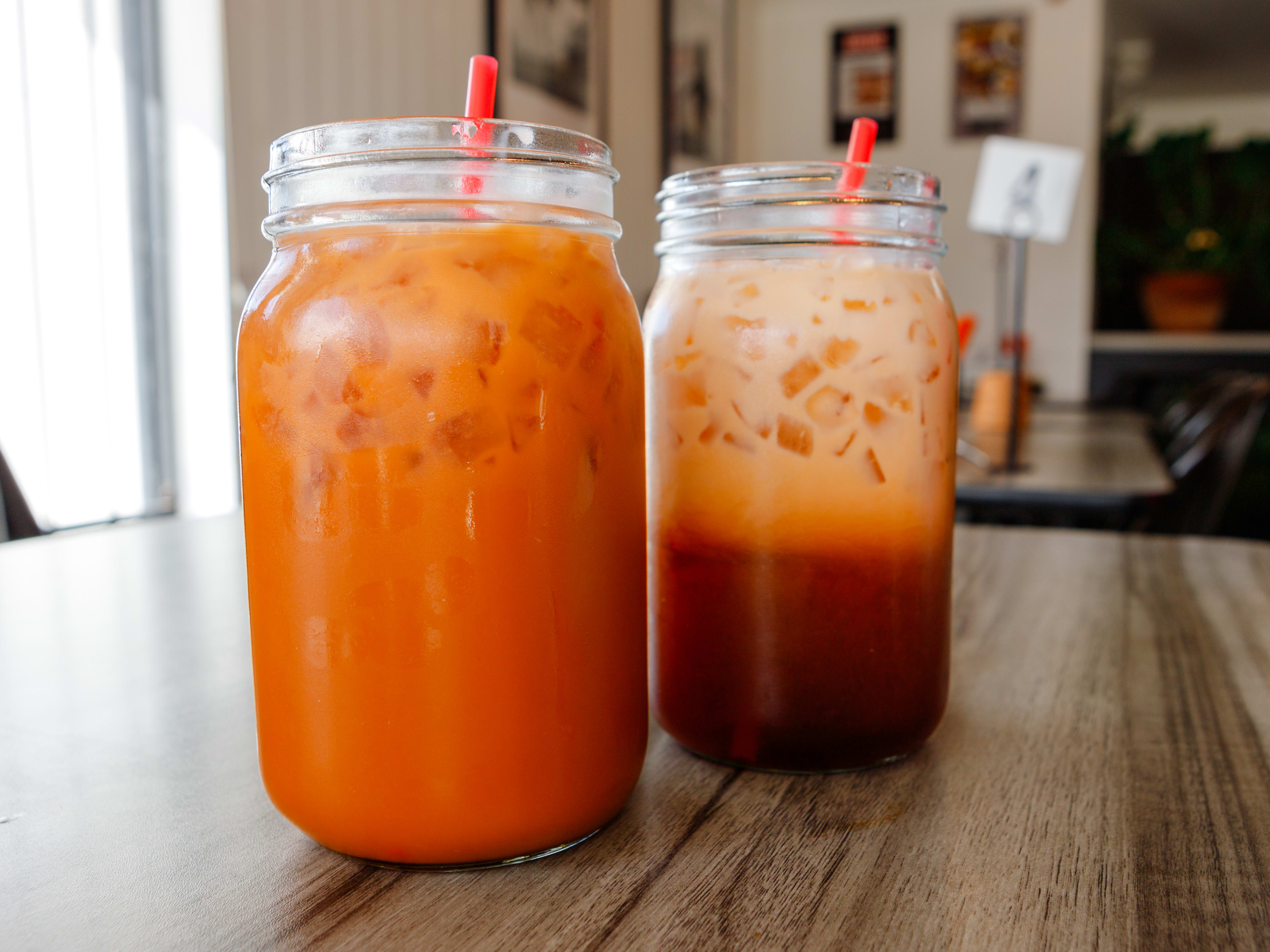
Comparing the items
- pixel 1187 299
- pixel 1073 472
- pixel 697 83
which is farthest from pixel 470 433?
pixel 1187 299

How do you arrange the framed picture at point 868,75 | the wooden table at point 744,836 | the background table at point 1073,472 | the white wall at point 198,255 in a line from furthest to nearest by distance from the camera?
the framed picture at point 868,75 → the white wall at point 198,255 → the background table at point 1073,472 → the wooden table at point 744,836

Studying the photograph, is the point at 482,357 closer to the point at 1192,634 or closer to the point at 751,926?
the point at 751,926

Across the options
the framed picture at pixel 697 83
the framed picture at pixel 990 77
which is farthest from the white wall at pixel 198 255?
the framed picture at pixel 990 77

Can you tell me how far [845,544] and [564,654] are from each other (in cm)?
13

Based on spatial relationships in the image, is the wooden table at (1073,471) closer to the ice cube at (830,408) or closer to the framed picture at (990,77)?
the ice cube at (830,408)

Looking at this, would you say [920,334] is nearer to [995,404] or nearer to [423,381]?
[423,381]

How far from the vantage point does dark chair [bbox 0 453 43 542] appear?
108cm

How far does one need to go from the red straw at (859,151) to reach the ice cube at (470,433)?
0.18 meters

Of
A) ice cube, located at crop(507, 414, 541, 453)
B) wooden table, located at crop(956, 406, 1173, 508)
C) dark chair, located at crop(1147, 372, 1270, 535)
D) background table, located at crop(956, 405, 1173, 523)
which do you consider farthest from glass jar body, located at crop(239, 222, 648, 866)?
dark chair, located at crop(1147, 372, 1270, 535)

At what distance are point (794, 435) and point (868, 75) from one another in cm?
438

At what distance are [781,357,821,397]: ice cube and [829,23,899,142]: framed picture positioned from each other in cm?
418

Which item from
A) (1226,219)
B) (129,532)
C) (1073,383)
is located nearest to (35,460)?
(129,532)

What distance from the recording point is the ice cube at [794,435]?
40 centimetres

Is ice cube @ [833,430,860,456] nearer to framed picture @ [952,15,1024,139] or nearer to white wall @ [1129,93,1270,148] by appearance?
framed picture @ [952,15,1024,139]
